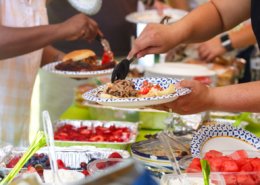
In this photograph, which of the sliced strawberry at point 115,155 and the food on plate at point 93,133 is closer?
the sliced strawberry at point 115,155

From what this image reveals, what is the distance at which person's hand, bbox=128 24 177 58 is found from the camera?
1.73 metres

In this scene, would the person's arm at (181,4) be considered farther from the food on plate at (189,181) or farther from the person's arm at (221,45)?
the food on plate at (189,181)

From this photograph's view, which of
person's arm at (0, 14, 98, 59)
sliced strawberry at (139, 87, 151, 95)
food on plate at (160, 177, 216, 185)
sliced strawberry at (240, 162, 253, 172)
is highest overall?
person's arm at (0, 14, 98, 59)

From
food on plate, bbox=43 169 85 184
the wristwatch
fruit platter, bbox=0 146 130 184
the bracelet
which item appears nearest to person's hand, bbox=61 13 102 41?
fruit platter, bbox=0 146 130 184

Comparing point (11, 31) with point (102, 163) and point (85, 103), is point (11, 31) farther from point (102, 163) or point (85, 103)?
point (102, 163)

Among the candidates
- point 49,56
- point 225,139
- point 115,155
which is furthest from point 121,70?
point 49,56

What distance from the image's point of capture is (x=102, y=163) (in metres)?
1.23

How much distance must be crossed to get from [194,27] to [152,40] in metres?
0.19

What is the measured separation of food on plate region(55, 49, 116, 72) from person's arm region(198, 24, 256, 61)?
3.40ft

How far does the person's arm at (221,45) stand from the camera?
10.1 feet

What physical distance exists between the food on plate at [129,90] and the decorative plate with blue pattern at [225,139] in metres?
0.19

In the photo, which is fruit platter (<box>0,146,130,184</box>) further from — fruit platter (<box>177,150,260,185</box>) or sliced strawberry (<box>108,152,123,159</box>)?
fruit platter (<box>177,150,260,185</box>)

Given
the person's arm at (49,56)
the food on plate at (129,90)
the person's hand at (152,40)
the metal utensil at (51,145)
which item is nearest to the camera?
the metal utensil at (51,145)

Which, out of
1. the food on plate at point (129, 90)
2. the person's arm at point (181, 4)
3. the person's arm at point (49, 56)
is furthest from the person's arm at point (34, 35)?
the person's arm at point (181, 4)
